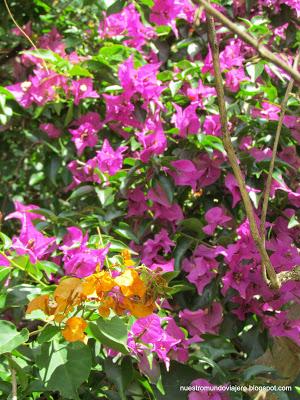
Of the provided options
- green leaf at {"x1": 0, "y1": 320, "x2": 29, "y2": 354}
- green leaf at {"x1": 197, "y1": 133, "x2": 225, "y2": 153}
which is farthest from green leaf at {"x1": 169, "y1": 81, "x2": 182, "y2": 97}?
green leaf at {"x1": 0, "y1": 320, "x2": 29, "y2": 354}

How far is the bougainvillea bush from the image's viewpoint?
896mm

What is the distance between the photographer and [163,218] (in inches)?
53.3

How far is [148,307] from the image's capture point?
800mm

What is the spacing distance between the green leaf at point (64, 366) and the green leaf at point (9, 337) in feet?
0.11

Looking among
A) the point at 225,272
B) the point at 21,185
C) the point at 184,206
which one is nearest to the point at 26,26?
the point at 21,185

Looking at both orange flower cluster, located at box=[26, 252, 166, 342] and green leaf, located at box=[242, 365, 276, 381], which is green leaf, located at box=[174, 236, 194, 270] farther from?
orange flower cluster, located at box=[26, 252, 166, 342]

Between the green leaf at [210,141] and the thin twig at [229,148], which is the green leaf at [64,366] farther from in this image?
the green leaf at [210,141]

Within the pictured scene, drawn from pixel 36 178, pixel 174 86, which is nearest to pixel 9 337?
pixel 174 86

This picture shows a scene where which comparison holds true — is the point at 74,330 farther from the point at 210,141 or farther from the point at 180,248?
the point at 210,141

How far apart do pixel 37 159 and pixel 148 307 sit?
1186 mm

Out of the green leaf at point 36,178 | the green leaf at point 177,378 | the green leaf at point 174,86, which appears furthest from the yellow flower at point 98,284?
the green leaf at point 36,178

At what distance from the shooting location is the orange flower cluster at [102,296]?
0.78 metres

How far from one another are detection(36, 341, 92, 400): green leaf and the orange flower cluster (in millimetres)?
29

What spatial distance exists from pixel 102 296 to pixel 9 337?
0.16 m
